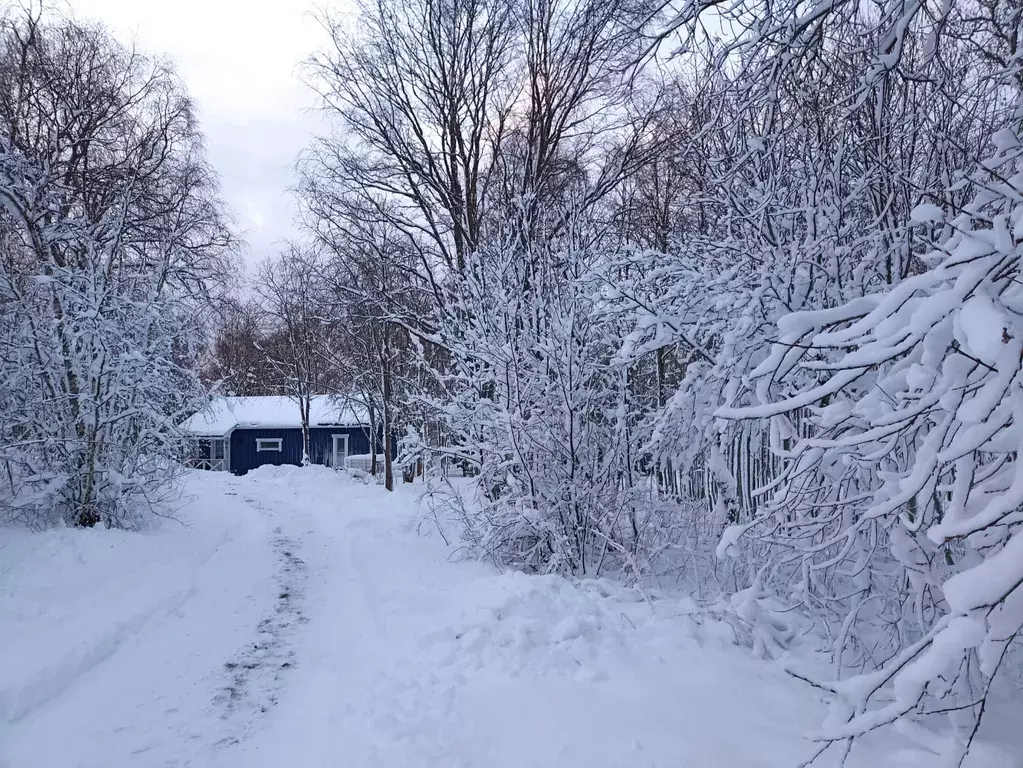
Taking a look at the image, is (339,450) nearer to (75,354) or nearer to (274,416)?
(274,416)

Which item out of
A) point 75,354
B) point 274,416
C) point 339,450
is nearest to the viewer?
point 75,354

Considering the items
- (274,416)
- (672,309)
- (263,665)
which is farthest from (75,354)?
(274,416)

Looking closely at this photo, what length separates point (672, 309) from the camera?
18.7 ft

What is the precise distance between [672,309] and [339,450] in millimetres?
31629

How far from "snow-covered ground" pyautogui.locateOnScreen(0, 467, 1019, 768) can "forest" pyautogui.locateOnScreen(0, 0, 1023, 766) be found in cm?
62

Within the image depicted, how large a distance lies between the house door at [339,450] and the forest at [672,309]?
Answer: 60.4ft

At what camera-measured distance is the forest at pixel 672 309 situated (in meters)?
2.30

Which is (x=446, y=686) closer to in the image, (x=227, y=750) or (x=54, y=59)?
(x=227, y=750)

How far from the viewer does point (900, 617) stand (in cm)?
396

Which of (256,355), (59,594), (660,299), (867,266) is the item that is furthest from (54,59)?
(256,355)

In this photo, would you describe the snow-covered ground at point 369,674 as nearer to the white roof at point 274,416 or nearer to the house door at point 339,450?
the white roof at point 274,416

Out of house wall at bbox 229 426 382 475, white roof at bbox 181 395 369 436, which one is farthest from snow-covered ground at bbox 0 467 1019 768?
house wall at bbox 229 426 382 475

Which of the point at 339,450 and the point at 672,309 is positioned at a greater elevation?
the point at 672,309

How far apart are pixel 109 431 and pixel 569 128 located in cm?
968
